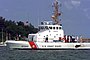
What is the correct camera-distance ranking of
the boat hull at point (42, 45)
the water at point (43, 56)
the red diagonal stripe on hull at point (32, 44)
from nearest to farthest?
the water at point (43, 56), the red diagonal stripe on hull at point (32, 44), the boat hull at point (42, 45)

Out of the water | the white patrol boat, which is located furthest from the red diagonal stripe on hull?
the water

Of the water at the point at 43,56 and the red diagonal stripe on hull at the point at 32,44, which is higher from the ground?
the red diagonal stripe on hull at the point at 32,44

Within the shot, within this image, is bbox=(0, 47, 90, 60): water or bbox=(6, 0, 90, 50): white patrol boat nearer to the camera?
bbox=(0, 47, 90, 60): water

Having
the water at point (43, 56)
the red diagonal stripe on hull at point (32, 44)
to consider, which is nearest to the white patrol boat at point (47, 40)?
the red diagonal stripe on hull at point (32, 44)

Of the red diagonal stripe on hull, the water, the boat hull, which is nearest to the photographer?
the water

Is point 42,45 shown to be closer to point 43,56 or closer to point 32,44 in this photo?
A: point 32,44

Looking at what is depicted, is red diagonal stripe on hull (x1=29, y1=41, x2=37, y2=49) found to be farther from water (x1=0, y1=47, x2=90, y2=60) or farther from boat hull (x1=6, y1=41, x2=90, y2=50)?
water (x1=0, y1=47, x2=90, y2=60)

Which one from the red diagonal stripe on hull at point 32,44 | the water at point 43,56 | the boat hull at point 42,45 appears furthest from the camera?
the boat hull at point 42,45

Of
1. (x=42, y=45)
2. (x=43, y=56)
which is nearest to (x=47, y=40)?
(x=42, y=45)

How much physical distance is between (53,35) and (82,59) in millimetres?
42592

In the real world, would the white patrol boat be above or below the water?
above

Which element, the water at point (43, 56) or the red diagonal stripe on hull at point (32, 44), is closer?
the water at point (43, 56)

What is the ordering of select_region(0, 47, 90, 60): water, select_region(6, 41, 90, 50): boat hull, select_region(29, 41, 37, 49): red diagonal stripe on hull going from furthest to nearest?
select_region(6, 41, 90, 50): boat hull
select_region(29, 41, 37, 49): red diagonal stripe on hull
select_region(0, 47, 90, 60): water

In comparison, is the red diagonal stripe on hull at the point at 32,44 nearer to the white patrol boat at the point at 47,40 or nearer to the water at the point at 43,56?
the white patrol boat at the point at 47,40
